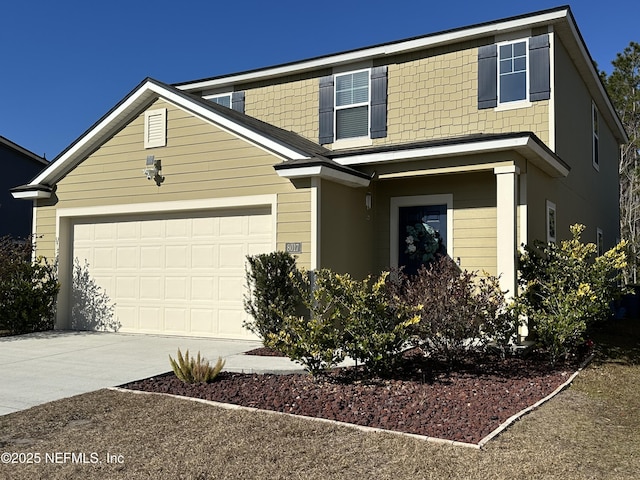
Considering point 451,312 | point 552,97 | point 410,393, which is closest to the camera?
point 410,393

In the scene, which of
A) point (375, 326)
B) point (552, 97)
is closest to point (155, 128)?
point (375, 326)

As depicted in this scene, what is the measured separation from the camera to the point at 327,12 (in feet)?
55.1

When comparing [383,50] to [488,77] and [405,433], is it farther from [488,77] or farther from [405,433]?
[405,433]

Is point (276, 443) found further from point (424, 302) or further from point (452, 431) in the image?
point (424, 302)

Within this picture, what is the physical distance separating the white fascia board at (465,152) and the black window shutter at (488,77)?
176cm

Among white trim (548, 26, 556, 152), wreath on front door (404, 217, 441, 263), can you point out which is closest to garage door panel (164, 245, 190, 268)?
wreath on front door (404, 217, 441, 263)

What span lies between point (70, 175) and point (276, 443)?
9.40 metres

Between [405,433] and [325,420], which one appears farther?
[325,420]

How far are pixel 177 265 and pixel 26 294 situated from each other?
339 cm

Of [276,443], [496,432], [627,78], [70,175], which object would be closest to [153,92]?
[70,175]

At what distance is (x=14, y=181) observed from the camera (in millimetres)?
18516

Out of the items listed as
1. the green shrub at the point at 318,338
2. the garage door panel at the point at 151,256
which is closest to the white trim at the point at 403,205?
the green shrub at the point at 318,338

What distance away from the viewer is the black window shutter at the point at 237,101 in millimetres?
14234

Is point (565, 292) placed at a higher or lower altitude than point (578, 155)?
lower
